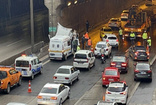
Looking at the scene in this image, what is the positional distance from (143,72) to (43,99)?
34.5 ft

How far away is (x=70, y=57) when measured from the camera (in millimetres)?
48531

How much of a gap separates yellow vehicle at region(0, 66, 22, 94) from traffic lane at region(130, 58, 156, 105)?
349 inches

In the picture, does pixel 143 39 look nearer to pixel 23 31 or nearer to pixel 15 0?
pixel 23 31

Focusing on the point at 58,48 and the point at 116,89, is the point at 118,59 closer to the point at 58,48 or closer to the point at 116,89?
the point at 58,48

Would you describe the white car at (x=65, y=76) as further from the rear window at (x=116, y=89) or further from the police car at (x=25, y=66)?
the rear window at (x=116, y=89)

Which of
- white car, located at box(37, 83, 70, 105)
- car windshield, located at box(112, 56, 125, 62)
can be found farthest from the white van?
white car, located at box(37, 83, 70, 105)

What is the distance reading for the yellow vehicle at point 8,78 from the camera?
34.5 metres

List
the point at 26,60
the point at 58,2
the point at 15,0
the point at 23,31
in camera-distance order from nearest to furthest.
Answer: the point at 26,60, the point at 58,2, the point at 23,31, the point at 15,0

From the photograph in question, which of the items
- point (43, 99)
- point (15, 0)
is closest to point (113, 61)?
point (43, 99)

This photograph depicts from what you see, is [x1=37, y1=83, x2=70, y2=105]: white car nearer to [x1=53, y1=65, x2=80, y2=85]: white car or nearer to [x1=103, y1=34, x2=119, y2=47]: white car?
[x1=53, y1=65, x2=80, y2=85]: white car

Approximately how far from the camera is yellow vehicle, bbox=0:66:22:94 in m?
34.5

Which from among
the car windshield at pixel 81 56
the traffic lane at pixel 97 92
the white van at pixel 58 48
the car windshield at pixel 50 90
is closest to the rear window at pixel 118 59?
the traffic lane at pixel 97 92

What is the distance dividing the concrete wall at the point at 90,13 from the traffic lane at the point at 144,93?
21.3 metres

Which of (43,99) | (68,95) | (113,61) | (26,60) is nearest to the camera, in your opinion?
(43,99)
